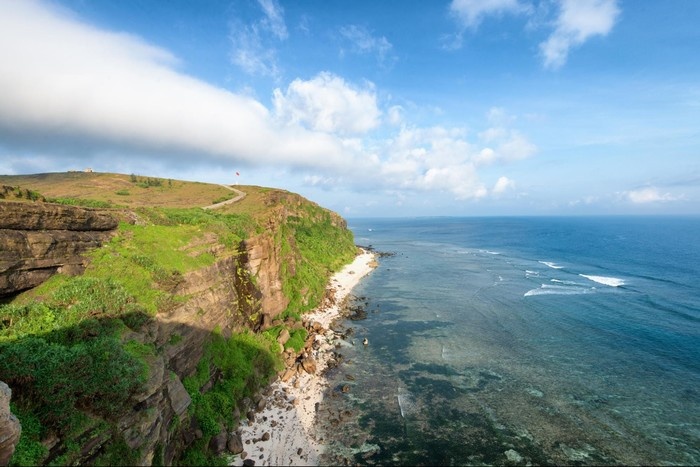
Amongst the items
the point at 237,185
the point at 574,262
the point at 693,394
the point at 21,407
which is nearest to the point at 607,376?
the point at 693,394

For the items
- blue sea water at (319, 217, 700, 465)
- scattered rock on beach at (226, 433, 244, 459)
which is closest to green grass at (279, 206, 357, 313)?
blue sea water at (319, 217, 700, 465)

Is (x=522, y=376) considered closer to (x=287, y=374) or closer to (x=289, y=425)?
(x=289, y=425)

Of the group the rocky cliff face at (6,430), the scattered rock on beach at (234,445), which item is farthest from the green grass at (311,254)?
the rocky cliff face at (6,430)

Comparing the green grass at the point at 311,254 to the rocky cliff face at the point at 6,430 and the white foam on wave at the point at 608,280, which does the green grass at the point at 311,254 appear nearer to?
the rocky cliff face at the point at 6,430

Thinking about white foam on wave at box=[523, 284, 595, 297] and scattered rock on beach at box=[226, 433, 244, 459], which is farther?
white foam on wave at box=[523, 284, 595, 297]

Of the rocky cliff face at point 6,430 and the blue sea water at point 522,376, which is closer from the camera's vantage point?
the rocky cliff face at point 6,430

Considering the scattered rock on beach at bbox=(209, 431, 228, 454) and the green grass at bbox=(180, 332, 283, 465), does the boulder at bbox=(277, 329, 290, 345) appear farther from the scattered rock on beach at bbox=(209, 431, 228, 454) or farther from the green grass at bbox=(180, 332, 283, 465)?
the scattered rock on beach at bbox=(209, 431, 228, 454)
